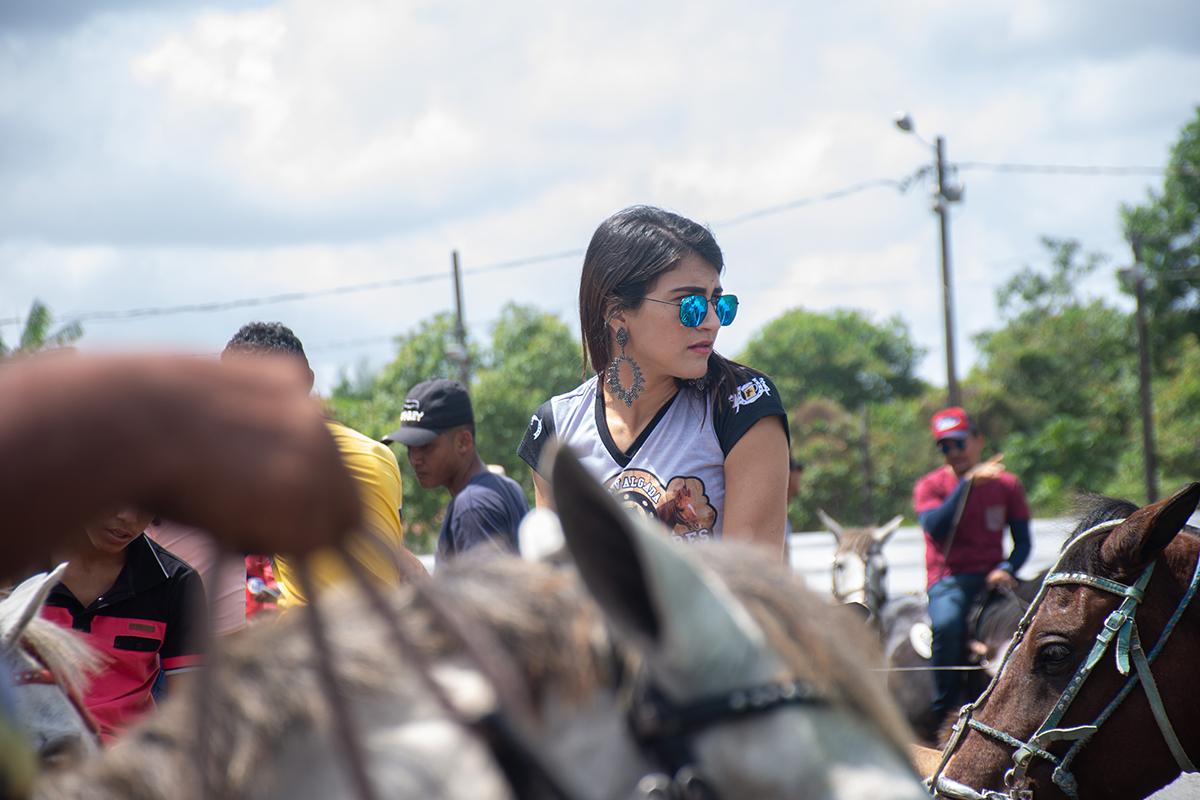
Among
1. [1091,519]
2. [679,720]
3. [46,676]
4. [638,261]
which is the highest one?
[638,261]

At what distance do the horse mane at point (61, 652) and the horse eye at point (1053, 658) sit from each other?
2.64 m

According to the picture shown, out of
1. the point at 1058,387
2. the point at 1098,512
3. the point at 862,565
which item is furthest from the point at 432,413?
the point at 1058,387

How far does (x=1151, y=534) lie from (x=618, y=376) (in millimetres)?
1645

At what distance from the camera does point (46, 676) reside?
1.97m

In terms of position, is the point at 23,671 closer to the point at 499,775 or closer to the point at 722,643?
the point at 499,775

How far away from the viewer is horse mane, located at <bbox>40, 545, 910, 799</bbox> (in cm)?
93

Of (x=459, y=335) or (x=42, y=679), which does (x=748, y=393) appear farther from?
(x=459, y=335)

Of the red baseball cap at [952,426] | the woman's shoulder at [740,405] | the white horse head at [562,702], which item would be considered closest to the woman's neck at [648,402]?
the woman's shoulder at [740,405]

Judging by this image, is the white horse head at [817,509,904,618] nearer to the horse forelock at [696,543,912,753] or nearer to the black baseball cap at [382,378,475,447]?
the black baseball cap at [382,378,475,447]

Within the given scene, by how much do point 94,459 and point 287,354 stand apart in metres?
3.47

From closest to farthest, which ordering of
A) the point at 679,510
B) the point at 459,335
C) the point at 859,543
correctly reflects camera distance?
the point at 679,510 → the point at 859,543 → the point at 459,335

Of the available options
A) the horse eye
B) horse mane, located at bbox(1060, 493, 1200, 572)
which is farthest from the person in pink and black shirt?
horse mane, located at bbox(1060, 493, 1200, 572)

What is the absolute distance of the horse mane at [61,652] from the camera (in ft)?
6.52

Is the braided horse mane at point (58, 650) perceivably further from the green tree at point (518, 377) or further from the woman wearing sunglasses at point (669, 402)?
the green tree at point (518, 377)
